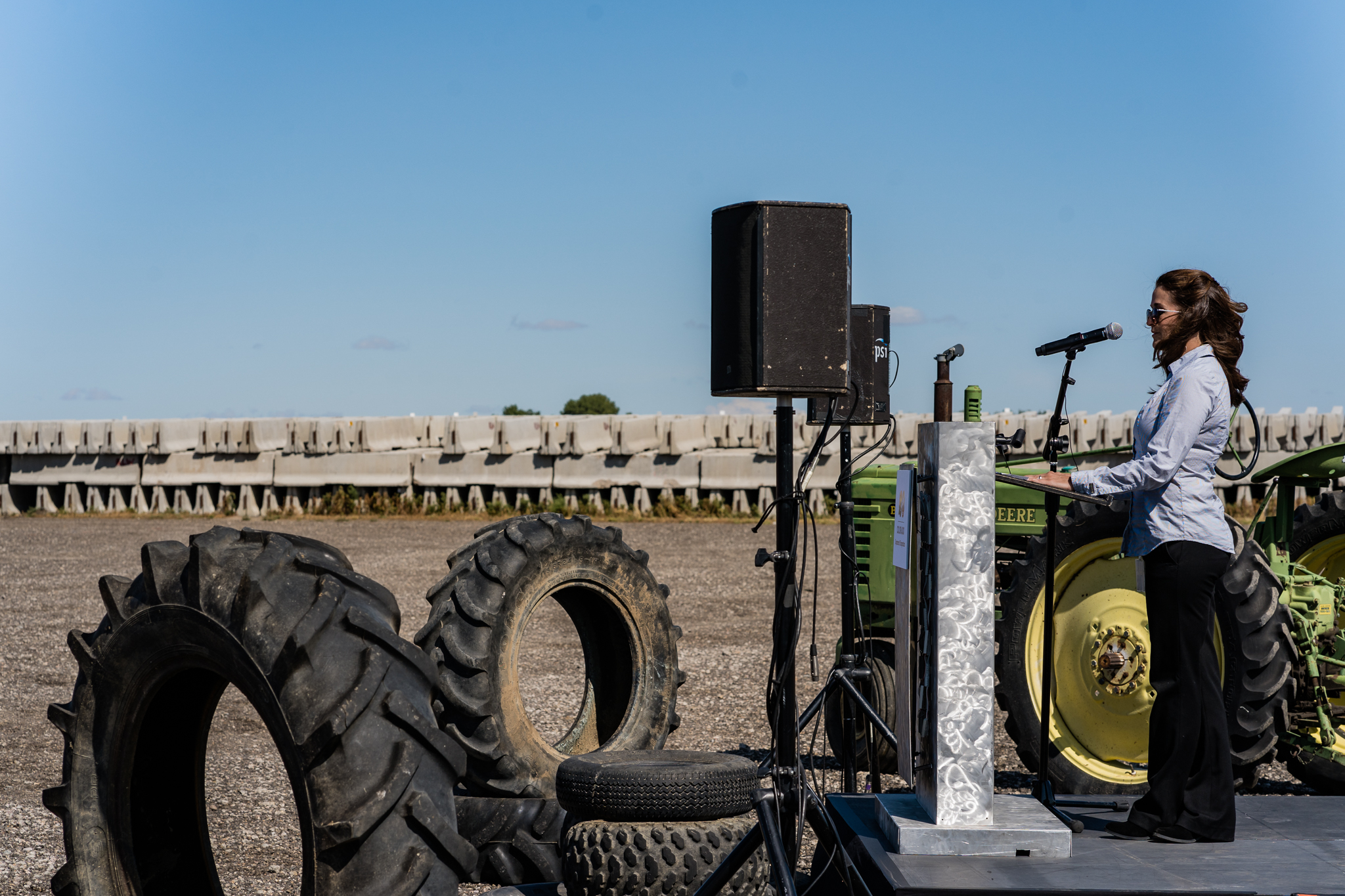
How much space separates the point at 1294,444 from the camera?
2386 centimetres

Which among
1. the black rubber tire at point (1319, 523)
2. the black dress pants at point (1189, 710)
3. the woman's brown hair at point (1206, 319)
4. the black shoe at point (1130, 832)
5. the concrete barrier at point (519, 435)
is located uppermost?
the woman's brown hair at point (1206, 319)

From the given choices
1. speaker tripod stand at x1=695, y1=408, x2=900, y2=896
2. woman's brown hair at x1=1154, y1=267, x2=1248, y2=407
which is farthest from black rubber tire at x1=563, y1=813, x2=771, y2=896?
woman's brown hair at x1=1154, y1=267, x2=1248, y2=407

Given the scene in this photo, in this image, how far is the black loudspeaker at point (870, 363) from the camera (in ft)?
21.1

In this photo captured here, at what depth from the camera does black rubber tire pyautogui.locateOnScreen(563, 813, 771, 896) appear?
14.2 ft

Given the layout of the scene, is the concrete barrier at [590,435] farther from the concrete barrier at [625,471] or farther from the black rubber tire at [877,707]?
the black rubber tire at [877,707]

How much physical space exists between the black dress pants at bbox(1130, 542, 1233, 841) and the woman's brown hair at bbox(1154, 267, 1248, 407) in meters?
0.63

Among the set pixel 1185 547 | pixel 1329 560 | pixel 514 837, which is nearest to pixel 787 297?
pixel 1185 547

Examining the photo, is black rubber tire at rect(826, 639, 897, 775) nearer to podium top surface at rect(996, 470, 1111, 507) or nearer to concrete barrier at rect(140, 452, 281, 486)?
podium top surface at rect(996, 470, 1111, 507)

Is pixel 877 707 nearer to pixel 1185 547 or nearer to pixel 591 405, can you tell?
pixel 1185 547

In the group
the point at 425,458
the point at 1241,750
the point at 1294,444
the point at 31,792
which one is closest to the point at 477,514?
the point at 425,458

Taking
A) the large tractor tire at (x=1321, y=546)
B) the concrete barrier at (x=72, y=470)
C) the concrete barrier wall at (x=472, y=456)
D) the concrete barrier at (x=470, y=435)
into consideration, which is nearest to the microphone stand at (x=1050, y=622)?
the large tractor tire at (x=1321, y=546)

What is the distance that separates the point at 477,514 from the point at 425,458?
155 centimetres

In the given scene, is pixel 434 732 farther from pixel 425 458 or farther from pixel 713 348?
pixel 425 458

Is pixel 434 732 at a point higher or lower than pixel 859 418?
lower
